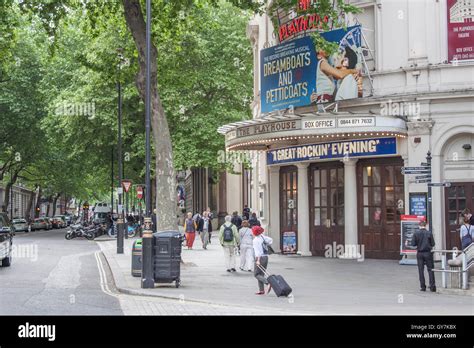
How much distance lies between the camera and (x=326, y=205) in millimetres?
26875

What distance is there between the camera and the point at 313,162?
27234 mm

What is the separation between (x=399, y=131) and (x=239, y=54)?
23834 mm

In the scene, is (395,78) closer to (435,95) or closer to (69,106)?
(435,95)

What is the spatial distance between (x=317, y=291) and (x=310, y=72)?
1119cm

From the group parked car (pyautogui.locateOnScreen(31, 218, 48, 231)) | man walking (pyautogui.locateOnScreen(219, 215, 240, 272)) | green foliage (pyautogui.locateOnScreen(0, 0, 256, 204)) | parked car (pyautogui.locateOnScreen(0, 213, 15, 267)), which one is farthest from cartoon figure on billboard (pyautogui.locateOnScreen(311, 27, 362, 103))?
parked car (pyautogui.locateOnScreen(31, 218, 48, 231))

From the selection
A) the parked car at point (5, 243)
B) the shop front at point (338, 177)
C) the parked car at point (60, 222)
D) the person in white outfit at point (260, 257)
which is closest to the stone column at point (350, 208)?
the shop front at point (338, 177)

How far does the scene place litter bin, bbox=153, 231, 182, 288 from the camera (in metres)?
17.4

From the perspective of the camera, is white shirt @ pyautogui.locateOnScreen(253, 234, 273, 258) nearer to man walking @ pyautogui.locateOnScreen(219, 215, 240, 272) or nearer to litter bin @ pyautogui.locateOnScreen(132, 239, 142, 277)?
litter bin @ pyautogui.locateOnScreen(132, 239, 142, 277)

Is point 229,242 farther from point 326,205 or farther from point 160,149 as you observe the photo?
point 326,205

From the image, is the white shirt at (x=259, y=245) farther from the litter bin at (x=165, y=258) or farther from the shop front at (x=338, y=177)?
the shop front at (x=338, y=177)

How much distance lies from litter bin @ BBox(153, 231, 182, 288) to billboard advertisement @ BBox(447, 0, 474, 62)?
37.0 feet
